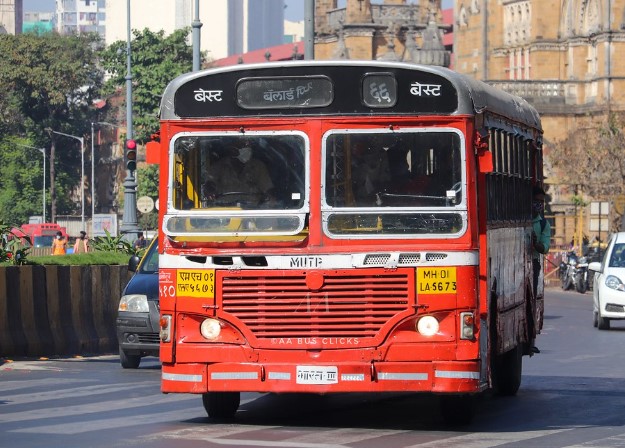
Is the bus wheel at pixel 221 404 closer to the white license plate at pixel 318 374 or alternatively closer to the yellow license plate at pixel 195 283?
the yellow license plate at pixel 195 283

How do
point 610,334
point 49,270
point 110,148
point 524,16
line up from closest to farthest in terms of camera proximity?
point 49,270 < point 610,334 < point 524,16 < point 110,148

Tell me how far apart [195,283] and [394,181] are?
1742mm

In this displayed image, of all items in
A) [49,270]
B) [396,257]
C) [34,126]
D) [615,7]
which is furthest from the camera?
[34,126]

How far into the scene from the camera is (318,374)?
14.7 metres

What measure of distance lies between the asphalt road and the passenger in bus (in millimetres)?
1857

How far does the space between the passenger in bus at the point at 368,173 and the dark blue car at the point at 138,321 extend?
7.82 meters

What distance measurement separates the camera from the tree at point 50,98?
11525cm

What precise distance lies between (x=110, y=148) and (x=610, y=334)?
11460 cm

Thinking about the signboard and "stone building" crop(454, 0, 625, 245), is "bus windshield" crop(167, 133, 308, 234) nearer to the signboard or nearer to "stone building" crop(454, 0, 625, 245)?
the signboard

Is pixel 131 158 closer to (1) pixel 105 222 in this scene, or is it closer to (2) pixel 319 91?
(2) pixel 319 91

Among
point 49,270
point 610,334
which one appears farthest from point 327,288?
point 610,334

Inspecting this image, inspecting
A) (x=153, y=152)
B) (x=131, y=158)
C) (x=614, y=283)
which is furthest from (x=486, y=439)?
(x=614, y=283)

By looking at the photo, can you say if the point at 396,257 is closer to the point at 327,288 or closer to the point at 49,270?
the point at 327,288

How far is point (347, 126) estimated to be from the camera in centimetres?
1491
